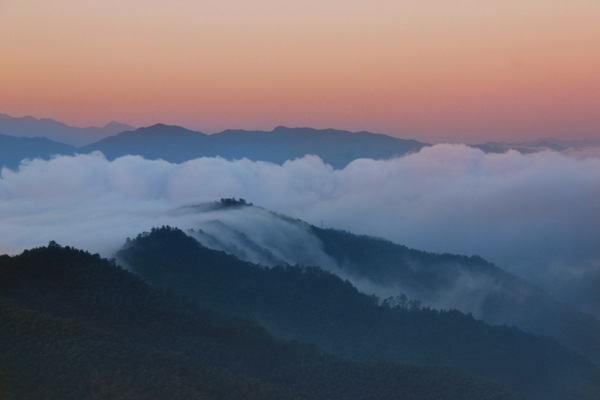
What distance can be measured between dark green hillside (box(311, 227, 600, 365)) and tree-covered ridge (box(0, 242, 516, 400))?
149 feet

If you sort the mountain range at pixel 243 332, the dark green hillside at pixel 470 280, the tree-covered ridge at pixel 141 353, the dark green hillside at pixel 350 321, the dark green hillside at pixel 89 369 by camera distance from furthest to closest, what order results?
1. the dark green hillside at pixel 470 280
2. the dark green hillside at pixel 350 321
3. the mountain range at pixel 243 332
4. the tree-covered ridge at pixel 141 353
5. the dark green hillside at pixel 89 369

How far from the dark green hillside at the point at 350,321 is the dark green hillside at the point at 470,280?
78.6 ft

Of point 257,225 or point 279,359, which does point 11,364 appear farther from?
point 257,225

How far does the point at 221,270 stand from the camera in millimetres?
56344

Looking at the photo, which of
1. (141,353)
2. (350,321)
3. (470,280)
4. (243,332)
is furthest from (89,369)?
(470,280)

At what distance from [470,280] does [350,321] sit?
45117 mm

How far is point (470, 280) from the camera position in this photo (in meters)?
91.8

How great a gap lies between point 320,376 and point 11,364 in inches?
776

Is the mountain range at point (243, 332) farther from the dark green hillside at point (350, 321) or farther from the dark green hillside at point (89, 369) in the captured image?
the dark green hillside at point (350, 321)

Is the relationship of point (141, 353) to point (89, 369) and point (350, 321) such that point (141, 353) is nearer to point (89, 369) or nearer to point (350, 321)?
point (89, 369)

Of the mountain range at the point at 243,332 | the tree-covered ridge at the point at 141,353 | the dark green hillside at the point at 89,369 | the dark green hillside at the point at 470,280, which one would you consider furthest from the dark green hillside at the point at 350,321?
the dark green hillside at the point at 470,280

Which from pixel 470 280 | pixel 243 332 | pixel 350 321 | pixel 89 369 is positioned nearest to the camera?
pixel 89 369

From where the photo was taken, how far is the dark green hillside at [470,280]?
79.9 metres

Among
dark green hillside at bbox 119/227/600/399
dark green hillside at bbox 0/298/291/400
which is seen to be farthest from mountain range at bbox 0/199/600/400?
dark green hillside at bbox 119/227/600/399
